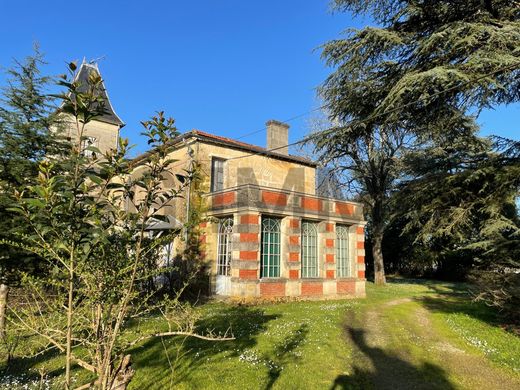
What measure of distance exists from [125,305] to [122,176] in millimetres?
1001

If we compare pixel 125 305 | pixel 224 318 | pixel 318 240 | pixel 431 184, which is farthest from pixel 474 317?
pixel 125 305

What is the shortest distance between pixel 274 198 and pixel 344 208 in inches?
163

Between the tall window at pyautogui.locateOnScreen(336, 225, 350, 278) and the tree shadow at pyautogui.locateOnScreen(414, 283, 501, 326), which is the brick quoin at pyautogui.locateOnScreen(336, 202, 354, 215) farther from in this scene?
the tree shadow at pyautogui.locateOnScreen(414, 283, 501, 326)

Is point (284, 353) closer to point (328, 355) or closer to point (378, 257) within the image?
point (328, 355)

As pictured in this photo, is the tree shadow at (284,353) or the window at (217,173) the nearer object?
the tree shadow at (284,353)

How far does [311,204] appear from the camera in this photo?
51.8ft

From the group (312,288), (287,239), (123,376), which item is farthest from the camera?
(312,288)

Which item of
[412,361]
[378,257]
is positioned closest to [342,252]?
[378,257]

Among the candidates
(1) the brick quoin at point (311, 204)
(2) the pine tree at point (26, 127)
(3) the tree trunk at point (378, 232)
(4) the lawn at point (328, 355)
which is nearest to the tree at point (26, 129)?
(2) the pine tree at point (26, 127)

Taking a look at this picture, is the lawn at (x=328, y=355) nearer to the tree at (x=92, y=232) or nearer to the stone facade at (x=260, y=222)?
the tree at (x=92, y=232)

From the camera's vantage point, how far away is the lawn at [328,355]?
600 centimetres

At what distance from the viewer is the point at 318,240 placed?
16.0 metres

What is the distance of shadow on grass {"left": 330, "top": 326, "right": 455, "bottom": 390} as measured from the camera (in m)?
6.07

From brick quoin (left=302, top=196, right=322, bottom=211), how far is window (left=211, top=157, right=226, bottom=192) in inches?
159
